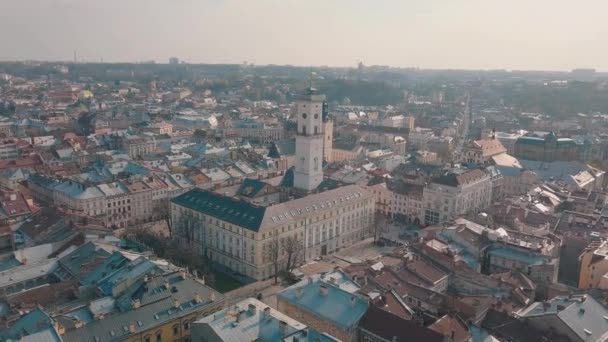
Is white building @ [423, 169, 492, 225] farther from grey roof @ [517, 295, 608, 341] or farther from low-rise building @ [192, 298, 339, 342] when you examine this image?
→ low-rise building @ [192, 298, 339, 342]

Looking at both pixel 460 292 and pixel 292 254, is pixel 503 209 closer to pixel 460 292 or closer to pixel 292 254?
pixel 460 292

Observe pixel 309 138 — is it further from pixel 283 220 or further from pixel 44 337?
pixel 44 337

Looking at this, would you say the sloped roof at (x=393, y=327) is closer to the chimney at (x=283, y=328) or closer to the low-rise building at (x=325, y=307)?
the low-rise building at (x=325, y=307)

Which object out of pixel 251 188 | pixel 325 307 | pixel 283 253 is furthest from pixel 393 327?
pixel 251 188

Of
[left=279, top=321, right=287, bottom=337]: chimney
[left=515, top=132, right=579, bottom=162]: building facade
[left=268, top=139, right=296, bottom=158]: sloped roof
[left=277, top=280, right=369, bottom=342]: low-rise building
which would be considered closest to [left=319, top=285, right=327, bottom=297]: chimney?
[left=277, top=280, right=369, bottom=342]: low-rise building

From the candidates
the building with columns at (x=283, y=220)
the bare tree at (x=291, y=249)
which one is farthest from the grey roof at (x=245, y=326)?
the bare tree at (x=291, y=249)

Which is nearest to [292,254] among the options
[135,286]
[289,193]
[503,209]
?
[289,193]
